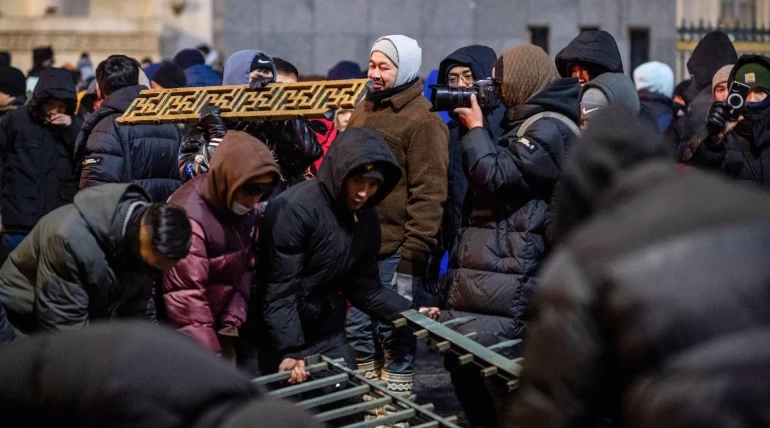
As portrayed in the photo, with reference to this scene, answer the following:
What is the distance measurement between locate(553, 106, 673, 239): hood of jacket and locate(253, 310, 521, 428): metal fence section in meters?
1.52

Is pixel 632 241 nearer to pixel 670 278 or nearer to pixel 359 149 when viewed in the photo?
pixel 670 278

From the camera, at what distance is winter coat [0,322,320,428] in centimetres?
286

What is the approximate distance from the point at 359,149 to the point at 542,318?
9.99 ft

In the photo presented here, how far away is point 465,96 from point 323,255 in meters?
1.07

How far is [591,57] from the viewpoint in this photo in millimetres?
7086

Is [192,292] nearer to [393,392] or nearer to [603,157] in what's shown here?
[393,392]

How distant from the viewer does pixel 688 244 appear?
2818 mm

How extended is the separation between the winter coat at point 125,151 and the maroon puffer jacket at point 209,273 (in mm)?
1926

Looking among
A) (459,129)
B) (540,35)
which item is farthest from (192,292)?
(540,35)

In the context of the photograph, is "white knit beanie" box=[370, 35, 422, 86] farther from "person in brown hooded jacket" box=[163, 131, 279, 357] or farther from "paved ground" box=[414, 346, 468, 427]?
"paved ground" box=[414, 346, 468, 427]

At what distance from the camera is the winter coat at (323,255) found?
5840 millimetres

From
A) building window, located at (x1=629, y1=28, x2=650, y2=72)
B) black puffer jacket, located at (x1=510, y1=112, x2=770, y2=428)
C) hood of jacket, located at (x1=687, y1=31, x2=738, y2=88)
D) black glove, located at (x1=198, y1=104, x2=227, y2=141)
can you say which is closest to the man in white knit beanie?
black glove, located at (x1=198, y1=104, x2=227, y2=141)

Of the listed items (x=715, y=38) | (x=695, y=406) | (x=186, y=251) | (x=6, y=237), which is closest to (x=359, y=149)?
(x=186, y=251)

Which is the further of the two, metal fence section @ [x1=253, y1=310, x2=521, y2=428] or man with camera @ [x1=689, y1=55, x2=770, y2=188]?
man with camera @ [x1=689, y1=55, x2=770, y2=188]
